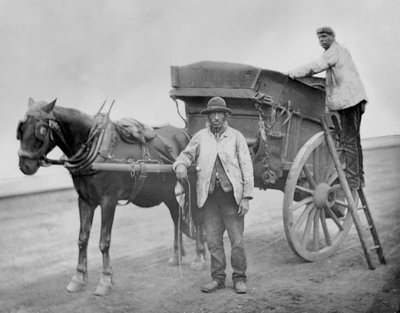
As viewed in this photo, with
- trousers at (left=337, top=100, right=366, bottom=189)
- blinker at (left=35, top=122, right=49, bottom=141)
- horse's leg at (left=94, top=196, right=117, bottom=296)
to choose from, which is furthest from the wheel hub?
blinker at (left=35, top=122, right=49, bottom=141)

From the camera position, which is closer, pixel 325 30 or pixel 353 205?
pixel 325 30

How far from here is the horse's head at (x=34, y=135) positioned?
13.9 ft

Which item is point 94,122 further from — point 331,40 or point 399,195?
point 399,195

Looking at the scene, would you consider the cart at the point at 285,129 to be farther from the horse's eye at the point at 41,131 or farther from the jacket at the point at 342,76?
the horse's eye at the point at 41,131

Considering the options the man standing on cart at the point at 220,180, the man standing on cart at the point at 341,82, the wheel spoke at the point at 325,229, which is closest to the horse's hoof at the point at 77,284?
the man standing on cart at the point at 220,180

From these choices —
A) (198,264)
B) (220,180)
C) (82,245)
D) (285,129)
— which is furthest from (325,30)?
(82,245)

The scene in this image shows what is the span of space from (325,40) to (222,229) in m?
2.06

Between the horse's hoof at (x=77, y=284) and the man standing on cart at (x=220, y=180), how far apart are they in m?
1.07

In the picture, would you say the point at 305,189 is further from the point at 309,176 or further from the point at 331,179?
the point at 331,179

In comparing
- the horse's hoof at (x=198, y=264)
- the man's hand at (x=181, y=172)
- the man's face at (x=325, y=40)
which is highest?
the man's face at (x=325, y=40)

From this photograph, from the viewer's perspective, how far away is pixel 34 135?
4262mm

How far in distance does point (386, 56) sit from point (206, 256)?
2715 millimetres

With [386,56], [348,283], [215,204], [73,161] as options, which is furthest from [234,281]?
[386,56]

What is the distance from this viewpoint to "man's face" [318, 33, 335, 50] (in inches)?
201
